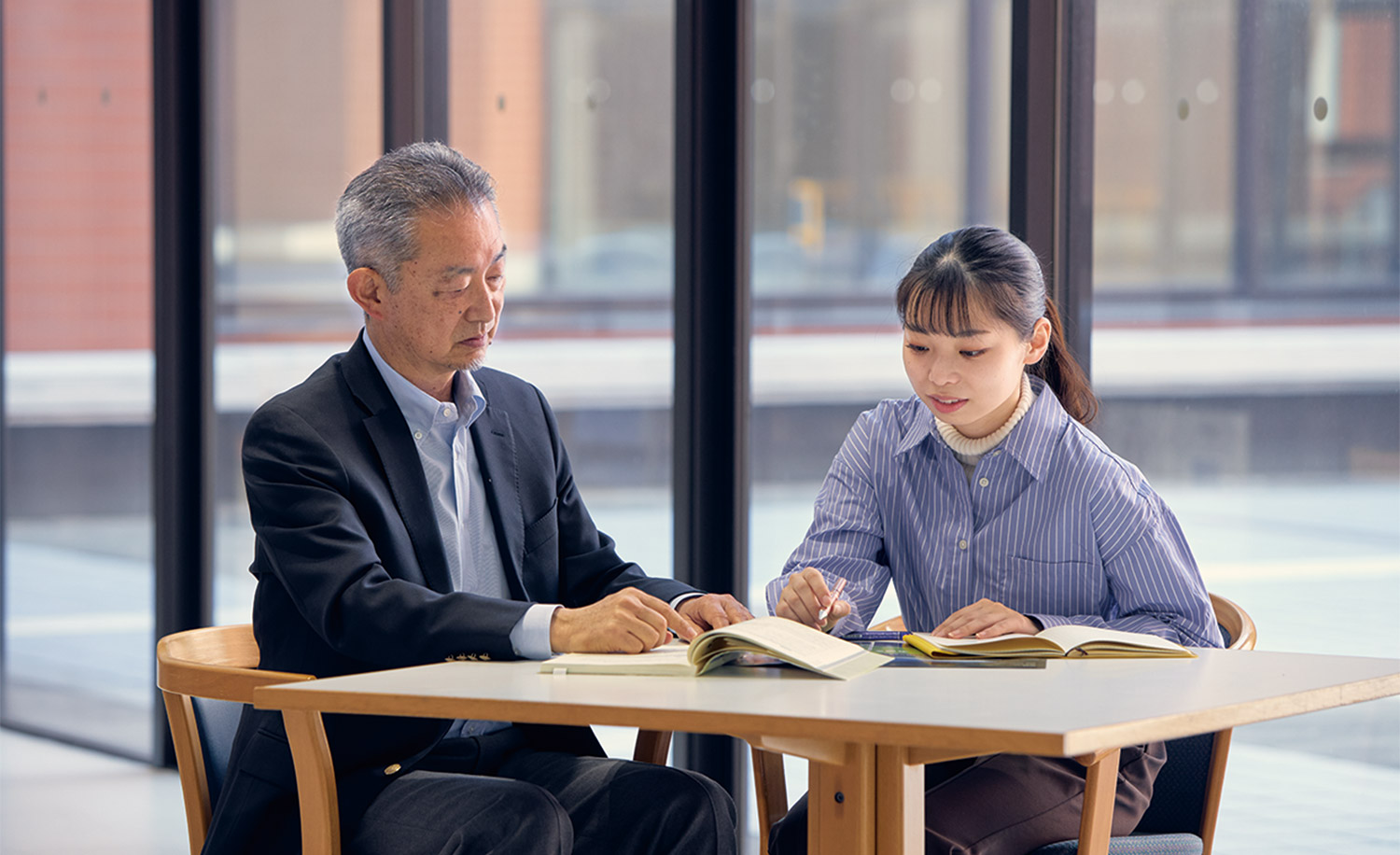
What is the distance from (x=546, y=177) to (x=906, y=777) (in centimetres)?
244

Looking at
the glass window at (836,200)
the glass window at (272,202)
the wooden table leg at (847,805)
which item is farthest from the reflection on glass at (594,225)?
the wooden table leg at (847,805)

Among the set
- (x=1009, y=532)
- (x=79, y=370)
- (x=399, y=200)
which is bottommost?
(x=1009, y=532)

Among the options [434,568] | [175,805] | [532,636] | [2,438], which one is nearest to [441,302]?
[434,568]

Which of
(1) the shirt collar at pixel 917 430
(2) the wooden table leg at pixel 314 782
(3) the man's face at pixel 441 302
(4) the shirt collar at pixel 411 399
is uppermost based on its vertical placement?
(3) the man's face at pixel 441 302

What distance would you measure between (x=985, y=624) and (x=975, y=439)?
376 millimetres

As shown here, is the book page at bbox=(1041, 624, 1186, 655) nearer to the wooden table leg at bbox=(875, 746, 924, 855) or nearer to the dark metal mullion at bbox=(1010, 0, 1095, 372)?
the wooden table leg at bbox=(875, 746, 924, 855)

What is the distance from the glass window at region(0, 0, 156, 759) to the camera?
449cm

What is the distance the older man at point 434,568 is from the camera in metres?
1.83

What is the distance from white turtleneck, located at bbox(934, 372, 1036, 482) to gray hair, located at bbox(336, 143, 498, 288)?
725mm

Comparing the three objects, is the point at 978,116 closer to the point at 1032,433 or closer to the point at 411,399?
the point at 1032,433

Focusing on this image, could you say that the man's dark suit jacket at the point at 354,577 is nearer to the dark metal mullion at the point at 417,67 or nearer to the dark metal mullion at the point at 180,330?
the dark metal mullion at the point at 417,67

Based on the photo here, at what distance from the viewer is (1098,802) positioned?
1.66 metres

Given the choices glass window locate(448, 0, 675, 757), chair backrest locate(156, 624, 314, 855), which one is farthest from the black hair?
glass window locate(448, 0, 675, 757)

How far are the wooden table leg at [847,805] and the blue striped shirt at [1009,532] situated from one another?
56 centimetres
